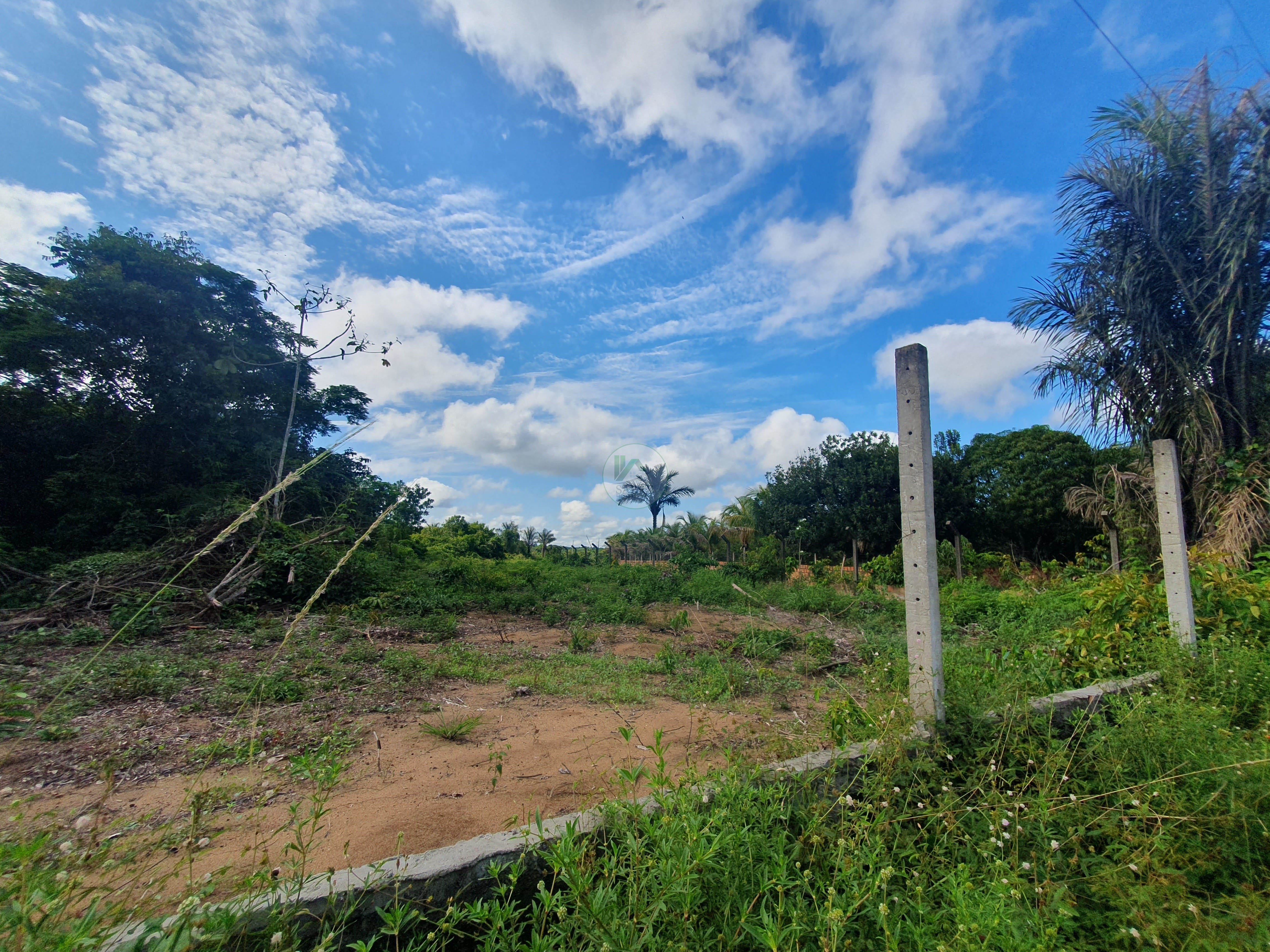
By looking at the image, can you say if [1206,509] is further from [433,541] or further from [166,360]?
[166,360]

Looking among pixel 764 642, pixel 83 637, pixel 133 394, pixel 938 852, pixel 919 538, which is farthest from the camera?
pixel 133 394

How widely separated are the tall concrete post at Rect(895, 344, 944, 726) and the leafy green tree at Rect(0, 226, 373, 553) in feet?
37.7

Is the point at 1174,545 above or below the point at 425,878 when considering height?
above

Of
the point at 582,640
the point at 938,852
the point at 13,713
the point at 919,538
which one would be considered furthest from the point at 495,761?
the point at 582,640

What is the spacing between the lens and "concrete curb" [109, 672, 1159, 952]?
4.40 feet

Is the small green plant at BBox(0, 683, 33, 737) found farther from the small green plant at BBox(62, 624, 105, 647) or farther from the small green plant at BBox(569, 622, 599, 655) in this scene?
the small green plant at BBox(569, 622, 599, 655)

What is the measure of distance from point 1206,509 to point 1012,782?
290 inches

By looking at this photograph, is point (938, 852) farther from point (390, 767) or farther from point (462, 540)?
point (462, 540)

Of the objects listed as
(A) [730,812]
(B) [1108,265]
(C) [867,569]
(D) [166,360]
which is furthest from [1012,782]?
(D) [166,360]

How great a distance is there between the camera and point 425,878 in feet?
5.27

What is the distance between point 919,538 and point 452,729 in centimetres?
309

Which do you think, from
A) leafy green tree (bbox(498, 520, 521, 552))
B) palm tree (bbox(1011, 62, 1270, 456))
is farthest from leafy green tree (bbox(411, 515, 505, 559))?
palm tree (bbox(1011, 62, 1270, 456))

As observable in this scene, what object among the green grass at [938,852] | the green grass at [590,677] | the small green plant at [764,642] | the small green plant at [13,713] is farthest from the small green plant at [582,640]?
the small green plant at [13,713]

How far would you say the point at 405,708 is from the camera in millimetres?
4328
